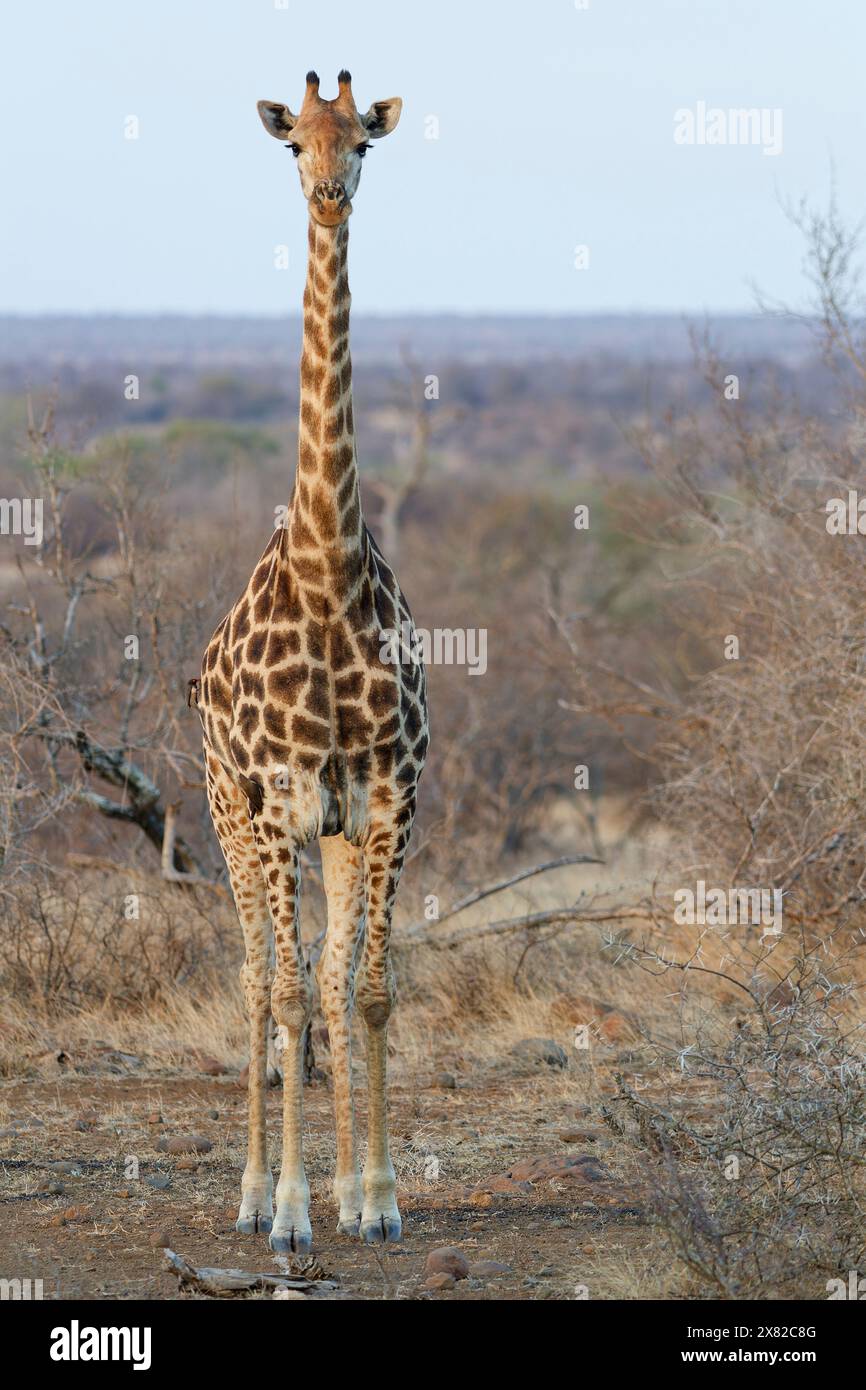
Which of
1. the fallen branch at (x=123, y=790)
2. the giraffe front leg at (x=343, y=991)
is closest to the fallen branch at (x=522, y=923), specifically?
the fallen branch at (x=123, y=790)

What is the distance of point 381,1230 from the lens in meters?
5.99

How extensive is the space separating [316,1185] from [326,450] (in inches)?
110

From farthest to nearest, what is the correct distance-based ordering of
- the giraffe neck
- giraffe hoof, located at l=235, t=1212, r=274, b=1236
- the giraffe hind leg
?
the giraffe hind leg, giraffe hoof, located at l=235, t=1212, r=274, b=1236, the giraffe neck

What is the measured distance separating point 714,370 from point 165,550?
3761 mm

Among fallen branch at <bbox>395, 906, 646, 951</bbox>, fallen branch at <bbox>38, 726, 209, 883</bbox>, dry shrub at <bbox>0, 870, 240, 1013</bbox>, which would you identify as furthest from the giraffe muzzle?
fallen branch at <bbox>395, 906, 646, 951</bbox>

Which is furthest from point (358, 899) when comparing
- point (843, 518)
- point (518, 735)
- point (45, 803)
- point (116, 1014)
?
point (518, 735)

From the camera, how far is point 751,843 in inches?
352

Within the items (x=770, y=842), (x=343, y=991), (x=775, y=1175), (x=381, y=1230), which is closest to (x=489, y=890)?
(x=770, y=842)

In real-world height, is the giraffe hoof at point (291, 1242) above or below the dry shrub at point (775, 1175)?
below

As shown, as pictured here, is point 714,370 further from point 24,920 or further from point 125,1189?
point 125,1189

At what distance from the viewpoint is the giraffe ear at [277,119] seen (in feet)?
19.3

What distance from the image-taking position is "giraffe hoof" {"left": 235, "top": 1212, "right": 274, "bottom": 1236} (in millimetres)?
6137

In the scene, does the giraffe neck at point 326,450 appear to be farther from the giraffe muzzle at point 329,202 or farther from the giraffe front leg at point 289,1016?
the giraffe front leg at point 289,1016

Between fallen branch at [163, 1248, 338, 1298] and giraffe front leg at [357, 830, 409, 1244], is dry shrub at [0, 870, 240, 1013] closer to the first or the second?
giraffe front leg at [357, 830, 409, 1244]
